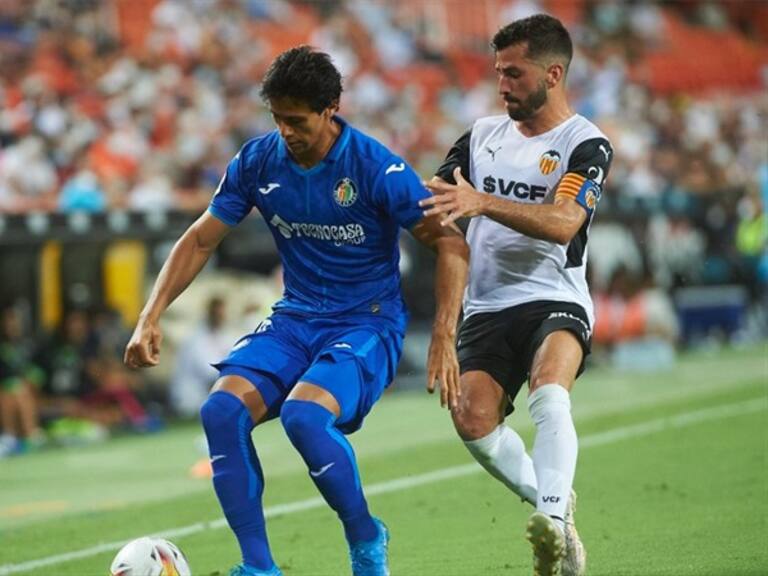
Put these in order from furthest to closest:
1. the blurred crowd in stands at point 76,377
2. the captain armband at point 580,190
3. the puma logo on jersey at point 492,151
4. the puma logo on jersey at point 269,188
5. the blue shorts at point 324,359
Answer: the blurred crowd in stands at point 76,377 → the puma logo on jersey at point 492,151 → the captain armband at point 580,190 → the puma logo on jersey at point 269,188 → the blue shorts at point 324,359

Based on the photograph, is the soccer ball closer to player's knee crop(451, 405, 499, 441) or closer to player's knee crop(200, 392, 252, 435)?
player's knee crop(200, 392, 252, 435)

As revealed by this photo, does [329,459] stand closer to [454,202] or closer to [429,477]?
[454,202]

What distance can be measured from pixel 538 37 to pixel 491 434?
1.76 meters

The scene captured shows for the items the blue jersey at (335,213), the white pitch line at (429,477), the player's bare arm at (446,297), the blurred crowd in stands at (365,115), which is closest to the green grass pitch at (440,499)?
the white pitch line at (429,477)

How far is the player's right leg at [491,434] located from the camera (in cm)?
692

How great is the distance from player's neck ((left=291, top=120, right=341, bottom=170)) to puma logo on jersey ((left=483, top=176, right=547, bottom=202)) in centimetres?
96

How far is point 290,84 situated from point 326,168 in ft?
1.47

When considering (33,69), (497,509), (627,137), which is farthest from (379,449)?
(627,137)

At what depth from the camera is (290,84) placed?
611 cm

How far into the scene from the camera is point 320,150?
641 centimetres

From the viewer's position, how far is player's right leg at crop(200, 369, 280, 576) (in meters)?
6.14

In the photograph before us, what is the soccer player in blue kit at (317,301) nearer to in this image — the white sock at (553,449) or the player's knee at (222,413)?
the player's knee at (222,413)

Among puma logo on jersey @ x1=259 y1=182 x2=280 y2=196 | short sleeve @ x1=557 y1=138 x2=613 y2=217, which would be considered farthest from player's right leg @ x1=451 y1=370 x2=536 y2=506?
puma logo on jersey @ x1=259 y1=182 x2=280 y2=196

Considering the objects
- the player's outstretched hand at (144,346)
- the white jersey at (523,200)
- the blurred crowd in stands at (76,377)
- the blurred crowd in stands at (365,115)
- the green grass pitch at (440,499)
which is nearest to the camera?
the player's outstretched hand at (144,346)
